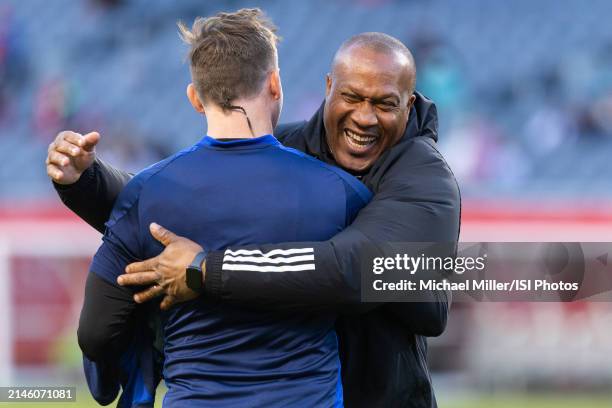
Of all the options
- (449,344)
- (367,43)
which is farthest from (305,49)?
(367,43)

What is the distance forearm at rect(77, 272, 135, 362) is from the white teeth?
0.83 m

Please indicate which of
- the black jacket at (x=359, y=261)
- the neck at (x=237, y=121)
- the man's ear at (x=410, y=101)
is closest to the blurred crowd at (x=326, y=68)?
the man's ear at (x=410, y=101)

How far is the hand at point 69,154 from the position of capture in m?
2.55

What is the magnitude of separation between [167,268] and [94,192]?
43cm

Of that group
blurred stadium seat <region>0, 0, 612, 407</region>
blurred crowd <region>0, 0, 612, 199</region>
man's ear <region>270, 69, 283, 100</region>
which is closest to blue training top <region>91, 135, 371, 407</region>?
man's ear <region>270, 69, 283, 100</region>

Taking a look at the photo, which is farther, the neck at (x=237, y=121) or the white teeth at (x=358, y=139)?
the white teeth at (x=358, y=139)

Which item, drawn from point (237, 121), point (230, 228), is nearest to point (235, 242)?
point (230, 228)

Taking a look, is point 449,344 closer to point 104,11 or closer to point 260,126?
point 260,126

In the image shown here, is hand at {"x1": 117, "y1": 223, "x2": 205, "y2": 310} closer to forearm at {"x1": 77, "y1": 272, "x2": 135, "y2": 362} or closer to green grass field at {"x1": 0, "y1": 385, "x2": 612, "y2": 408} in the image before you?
forearm at {"x1": 77, "y1": 272, "x2": 135, "y2": 362}

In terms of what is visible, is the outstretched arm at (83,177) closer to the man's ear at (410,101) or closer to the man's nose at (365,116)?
the man's nose at (365,116)

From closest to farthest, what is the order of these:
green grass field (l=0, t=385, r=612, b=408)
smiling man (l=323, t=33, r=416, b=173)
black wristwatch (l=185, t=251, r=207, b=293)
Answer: black wristwatch (l=185, t=251, r=207, b=293) < smiling man (l=323, t=33, r=416, b=173) < green grass field (l=0, t=385, r=612, b=408)

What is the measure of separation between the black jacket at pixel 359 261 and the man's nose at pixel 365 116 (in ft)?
0.33

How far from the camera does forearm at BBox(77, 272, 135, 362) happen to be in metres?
2.46

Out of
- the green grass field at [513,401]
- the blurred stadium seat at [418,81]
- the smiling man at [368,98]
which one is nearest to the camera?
the smiling man at [368,98]
